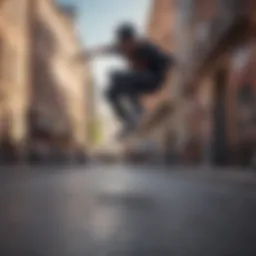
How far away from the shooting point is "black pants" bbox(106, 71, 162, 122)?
→ 1.54 meters

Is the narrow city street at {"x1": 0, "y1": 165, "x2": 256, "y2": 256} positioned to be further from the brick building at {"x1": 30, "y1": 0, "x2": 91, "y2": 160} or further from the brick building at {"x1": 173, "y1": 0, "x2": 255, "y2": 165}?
the brick building at {"x1": 30, "y1": 0, "x2": 91, "y2": 160}

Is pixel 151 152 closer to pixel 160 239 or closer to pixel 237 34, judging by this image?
pixel 237 34

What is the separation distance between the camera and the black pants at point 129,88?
5.05ft

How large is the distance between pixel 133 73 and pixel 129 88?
7.0 inches

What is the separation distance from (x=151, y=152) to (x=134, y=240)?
2.83m

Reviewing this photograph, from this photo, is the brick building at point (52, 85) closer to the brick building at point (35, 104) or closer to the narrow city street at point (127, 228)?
the brick building at point (35, 104)

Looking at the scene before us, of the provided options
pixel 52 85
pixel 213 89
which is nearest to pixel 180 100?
pixel 213 89

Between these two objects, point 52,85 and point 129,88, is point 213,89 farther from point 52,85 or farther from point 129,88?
point 52,85

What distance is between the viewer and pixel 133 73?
177cm

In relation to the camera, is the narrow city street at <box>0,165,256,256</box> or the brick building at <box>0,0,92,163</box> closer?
the narrow city street at <box>0,165,256,256</box>

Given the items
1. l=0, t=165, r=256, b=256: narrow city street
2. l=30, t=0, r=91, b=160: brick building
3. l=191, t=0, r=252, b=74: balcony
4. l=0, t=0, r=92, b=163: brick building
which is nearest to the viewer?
l=0, t=165, r=256, b=256: narrow city street

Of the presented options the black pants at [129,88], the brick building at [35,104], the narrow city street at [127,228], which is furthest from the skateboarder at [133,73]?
the narrow city street at [127,228]

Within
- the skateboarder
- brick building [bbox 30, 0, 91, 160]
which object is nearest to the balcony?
the skateboarder

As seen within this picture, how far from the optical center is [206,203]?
57 centimetres
